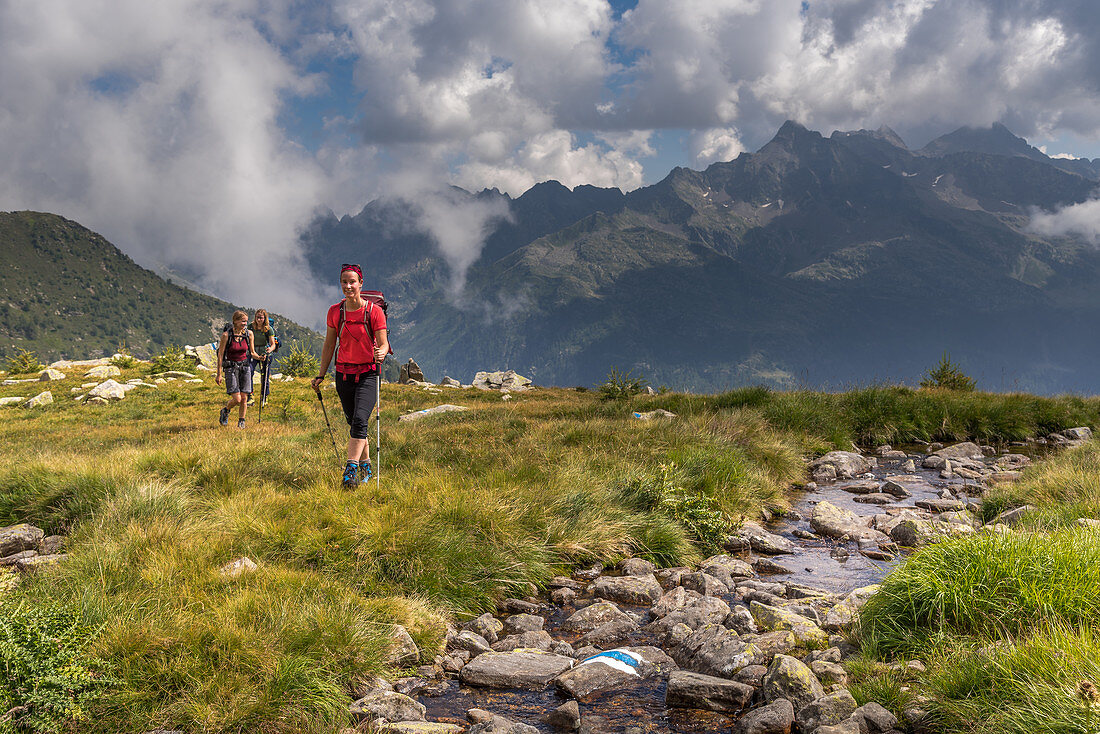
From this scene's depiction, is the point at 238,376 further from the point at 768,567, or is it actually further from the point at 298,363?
the point at 298,363

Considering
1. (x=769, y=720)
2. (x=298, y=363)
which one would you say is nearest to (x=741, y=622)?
(x=769, y=720)

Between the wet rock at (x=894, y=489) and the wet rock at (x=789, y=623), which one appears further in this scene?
the wet rock at (x=894, y=489)

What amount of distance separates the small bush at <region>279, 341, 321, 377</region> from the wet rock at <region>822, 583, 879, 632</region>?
3990cm

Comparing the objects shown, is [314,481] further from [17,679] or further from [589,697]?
[589,697]

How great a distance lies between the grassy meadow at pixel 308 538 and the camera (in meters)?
4.19

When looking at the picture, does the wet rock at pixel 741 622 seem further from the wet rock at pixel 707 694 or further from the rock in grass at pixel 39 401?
the rock in grass at pixel 39 401

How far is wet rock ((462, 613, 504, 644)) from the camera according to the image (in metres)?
6.11

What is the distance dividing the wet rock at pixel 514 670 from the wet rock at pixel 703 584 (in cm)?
245

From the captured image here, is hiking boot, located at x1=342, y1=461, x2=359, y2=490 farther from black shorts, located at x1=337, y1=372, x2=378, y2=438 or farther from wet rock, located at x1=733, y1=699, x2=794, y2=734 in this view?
wet rock, located at x1=733, y1=699, x2=794, y2=734

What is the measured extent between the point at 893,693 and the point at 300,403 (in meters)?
23.7

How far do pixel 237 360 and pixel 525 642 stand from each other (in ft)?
46.8

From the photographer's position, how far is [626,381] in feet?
83.1

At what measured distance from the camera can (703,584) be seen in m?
7.33

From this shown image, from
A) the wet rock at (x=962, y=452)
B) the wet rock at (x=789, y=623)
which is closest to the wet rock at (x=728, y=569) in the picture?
the wet rock at (x=789, y=623)
